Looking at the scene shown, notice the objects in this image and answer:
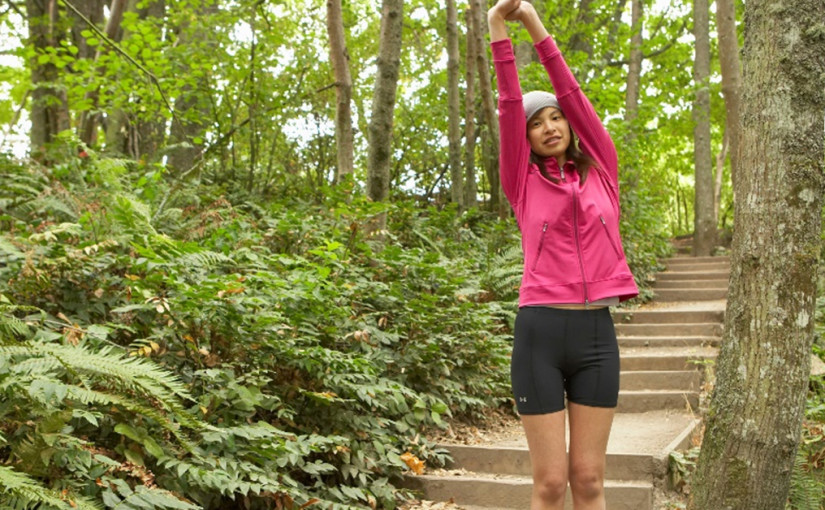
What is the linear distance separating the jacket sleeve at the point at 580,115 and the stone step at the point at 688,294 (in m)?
9.71

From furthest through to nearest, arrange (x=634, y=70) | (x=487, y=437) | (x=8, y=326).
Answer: (x=634, y=70) < (x=487, y=437) < (x=8, y=326)

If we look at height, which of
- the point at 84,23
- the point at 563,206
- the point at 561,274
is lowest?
the point at 561,274

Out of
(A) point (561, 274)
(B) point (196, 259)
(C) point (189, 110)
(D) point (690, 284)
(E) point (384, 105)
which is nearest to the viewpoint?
(A) point (561, 274)

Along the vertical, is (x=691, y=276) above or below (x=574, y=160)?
below

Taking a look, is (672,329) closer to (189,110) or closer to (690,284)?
(690,284)

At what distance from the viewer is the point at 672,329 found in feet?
32.0

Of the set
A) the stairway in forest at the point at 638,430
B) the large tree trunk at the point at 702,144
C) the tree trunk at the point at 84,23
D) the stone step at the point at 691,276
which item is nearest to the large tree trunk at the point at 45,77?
the tree trunk at the point at 84,23

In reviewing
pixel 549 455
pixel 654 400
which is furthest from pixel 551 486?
pixel 654 400

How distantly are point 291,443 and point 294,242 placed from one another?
11.3ft

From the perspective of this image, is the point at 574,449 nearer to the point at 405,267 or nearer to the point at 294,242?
the point at 405,267

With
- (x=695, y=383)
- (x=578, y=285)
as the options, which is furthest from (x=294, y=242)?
(x=578, y=285)

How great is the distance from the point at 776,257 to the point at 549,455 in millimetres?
1520

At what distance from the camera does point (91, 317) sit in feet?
17.2

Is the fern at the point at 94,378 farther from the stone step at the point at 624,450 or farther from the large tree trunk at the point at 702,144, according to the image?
the large tree trunk at the point at 702,144
